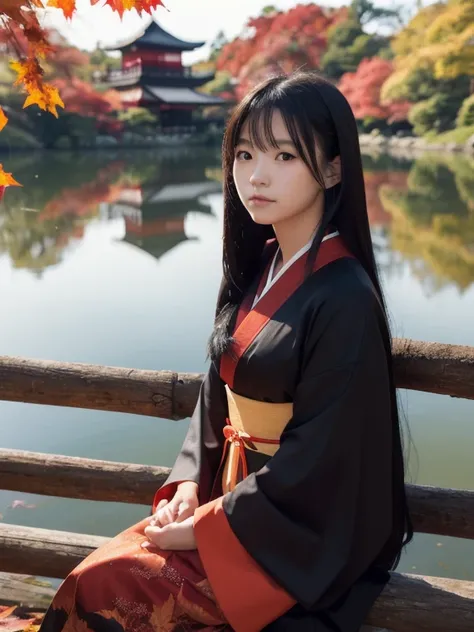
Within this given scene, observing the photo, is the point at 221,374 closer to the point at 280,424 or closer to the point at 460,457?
the point at 280,424

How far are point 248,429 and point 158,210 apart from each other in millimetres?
12414

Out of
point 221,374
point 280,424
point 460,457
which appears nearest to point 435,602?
point 280,424

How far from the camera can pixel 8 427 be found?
4.23m

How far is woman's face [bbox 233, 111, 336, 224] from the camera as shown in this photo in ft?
4.62

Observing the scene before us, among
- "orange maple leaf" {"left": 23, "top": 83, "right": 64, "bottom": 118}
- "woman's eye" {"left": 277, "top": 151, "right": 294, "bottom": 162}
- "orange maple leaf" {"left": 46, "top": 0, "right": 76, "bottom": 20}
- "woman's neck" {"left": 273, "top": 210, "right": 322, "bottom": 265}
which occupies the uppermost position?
"orange maple leaf" {"left": 46, "top": 0, "right": 76, "bottom": 20}

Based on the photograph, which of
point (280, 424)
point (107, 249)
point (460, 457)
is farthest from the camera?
point (107, 249)

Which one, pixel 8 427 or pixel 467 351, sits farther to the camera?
pixel 8 427

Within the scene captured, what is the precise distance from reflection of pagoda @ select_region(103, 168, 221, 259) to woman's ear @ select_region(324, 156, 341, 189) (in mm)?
8507

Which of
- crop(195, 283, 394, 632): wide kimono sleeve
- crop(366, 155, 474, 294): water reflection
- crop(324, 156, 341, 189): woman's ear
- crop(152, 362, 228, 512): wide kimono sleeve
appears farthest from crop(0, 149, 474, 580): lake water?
crop(324, 156, 341, 189): woman's ear

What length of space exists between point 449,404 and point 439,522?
2.74 meters

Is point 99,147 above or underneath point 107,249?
above

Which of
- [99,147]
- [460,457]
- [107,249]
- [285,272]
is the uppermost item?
[99,147]

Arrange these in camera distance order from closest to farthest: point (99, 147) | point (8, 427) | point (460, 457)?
point (460, 457)
point (8, 427)
point (99, 147)

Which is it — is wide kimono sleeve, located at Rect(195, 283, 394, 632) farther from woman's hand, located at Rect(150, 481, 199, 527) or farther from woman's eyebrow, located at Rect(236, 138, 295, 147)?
woman's eyebrow, located at Rect(236, 138, 295, 147)
